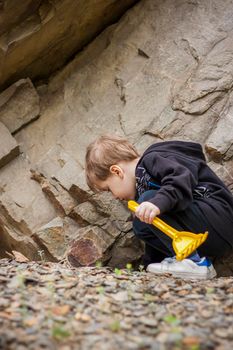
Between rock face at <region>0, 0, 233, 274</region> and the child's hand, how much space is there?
2.79 ft

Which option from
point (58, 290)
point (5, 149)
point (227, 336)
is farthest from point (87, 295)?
point (5, 149)

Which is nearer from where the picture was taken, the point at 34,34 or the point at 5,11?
the point at 5,11

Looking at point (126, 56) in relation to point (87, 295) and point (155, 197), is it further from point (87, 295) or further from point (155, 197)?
point (87, 295)

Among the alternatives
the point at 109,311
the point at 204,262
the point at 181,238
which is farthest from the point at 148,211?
the point at 109,311

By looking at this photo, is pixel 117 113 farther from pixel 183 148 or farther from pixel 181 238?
pixel 181 238

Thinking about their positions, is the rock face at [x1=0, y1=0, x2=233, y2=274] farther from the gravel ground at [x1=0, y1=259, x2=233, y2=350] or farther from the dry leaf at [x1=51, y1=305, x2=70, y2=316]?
the dry leaf at [x1=51, y1=305, x2=70, y2=316]

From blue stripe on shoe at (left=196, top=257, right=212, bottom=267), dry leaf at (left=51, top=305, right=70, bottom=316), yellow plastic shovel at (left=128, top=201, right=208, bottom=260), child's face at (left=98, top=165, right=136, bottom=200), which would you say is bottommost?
blue stripe on shoe at (left=196, top=257, right=212, bottom=267)

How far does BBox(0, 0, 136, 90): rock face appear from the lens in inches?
184

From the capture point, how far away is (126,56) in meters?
5.02

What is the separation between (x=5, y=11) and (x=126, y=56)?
116cm

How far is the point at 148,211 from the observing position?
3.48 meters

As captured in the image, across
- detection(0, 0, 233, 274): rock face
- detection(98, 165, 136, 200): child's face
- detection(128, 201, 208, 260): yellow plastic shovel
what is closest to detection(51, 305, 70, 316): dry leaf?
detection(128, 201, 208, 260): yellow plastic shovel

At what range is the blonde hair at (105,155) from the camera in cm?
406

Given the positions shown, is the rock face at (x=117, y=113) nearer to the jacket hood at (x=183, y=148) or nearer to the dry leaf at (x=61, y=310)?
the jacket hood at (x=183, y=148)
